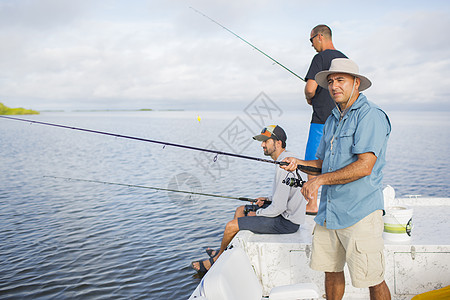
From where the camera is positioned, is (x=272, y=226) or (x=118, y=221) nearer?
(x=272, y=226)

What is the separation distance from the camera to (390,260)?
3.45 metres

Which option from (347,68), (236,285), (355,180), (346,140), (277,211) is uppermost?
(347,68)

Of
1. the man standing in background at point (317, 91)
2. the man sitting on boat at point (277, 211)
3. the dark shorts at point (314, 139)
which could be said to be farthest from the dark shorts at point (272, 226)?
the dark shorts at point (314, 139)

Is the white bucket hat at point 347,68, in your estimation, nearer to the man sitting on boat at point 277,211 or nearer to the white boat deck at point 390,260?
the man sitting on boat at point 277,211

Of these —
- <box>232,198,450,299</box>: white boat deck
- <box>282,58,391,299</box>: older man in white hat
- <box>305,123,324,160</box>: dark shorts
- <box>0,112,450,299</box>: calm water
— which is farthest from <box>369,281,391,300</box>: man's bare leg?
<box>0,112,450,299</box>: calm water

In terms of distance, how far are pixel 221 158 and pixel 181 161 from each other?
178 centimetres

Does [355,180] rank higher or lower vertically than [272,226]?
higher

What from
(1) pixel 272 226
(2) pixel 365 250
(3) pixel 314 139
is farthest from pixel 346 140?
(3) pixel 314 139

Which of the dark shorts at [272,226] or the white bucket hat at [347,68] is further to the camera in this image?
the dark shorts at [272,226]

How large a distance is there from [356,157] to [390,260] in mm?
1335

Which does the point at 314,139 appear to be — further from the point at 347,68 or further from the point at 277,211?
the point at 347,68

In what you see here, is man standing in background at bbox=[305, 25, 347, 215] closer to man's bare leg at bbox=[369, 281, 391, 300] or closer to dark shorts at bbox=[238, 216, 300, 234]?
dark shorts at bbox=[238, 216, 300, 234]

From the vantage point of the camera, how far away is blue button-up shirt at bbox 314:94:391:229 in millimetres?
2547

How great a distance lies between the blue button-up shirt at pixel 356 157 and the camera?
2.55 meters
